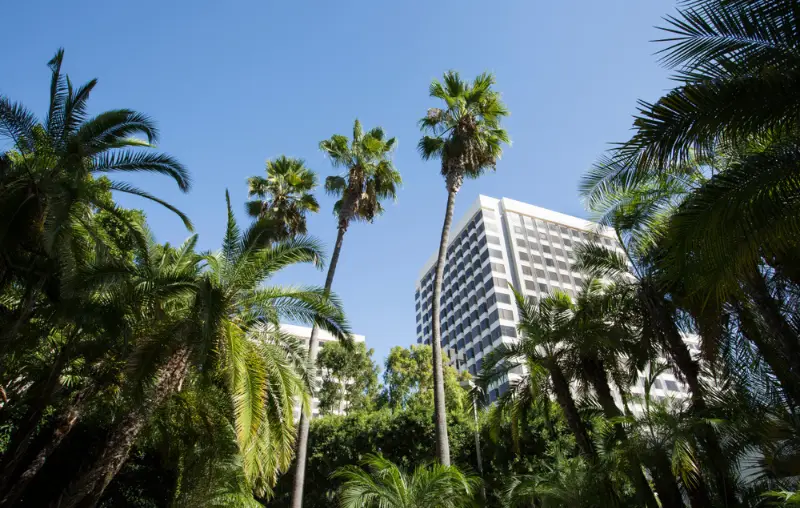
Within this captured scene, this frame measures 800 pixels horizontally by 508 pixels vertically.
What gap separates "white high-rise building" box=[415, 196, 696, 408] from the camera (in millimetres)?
52719

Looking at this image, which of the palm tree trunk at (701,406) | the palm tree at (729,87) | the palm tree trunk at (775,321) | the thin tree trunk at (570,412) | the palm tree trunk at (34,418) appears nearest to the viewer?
the palm tree at (729,87)

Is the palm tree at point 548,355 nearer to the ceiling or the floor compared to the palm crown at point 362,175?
nearer to the floor

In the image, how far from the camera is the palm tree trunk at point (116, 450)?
824 cm

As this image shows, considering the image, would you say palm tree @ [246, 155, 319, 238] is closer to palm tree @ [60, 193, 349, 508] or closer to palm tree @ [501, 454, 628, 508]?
palm tree @ [60, 193, 349, 508]

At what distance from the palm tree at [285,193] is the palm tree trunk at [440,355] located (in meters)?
5.76

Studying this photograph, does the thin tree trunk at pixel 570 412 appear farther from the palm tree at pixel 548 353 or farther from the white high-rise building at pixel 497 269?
the white high-rise building at pixel 497 269

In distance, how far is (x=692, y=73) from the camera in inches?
187

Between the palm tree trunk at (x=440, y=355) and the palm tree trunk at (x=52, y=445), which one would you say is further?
the palm tree trunk at (x=440, y=355)

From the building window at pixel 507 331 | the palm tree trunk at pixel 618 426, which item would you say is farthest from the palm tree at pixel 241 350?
the building window at pixel 507 331

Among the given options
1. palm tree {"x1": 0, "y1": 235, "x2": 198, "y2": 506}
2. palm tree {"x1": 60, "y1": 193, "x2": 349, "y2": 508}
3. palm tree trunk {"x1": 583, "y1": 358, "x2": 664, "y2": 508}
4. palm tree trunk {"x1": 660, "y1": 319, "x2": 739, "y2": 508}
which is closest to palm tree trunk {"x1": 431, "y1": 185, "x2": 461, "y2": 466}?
palm tree {"x1": 60, "y1": 193, "x2": 349, "y2": 508}

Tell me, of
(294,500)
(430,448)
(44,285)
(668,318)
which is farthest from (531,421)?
(44,285)

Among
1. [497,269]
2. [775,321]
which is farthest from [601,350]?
[497,269]

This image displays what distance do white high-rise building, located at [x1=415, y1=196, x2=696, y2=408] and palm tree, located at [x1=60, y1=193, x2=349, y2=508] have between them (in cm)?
4232

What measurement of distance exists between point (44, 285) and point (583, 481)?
13070mm
